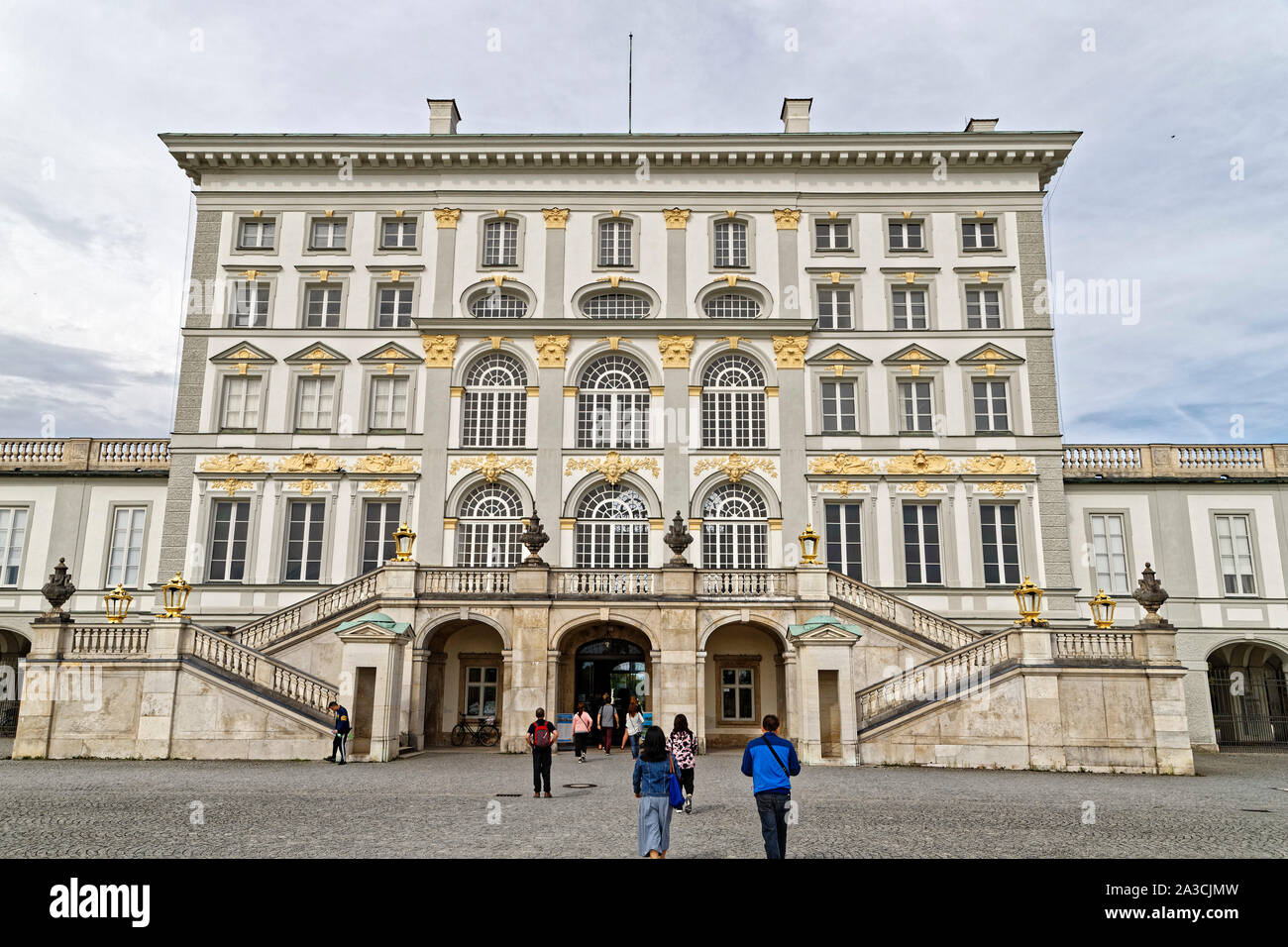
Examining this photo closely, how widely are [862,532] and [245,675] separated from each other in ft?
69.1

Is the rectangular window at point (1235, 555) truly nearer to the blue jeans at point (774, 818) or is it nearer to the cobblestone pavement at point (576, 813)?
the cobblestone pavement at point (576, 813)

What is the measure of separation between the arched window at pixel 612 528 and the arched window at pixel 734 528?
2.30m

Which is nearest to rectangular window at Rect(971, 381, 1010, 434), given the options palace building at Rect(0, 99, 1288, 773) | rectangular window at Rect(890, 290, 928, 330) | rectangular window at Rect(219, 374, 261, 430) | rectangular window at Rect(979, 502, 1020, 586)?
palace building at Rect(0, 99, 1288, 773)

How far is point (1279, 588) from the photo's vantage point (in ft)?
116

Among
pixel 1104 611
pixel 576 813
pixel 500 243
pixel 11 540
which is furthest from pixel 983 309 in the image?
pixel 11 540

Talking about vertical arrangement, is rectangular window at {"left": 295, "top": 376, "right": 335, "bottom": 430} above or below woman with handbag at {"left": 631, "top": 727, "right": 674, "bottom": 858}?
above

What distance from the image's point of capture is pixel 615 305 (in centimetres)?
3706

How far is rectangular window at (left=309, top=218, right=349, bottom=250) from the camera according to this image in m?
37.7

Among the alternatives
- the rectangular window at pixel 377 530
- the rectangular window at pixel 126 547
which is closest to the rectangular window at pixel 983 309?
the rectangular window at pixel 377 530

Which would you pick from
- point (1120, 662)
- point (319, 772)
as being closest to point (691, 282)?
point (1120, 662)

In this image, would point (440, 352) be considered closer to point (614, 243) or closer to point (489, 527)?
point (489, 527)

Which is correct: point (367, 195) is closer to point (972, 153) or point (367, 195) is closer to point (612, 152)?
point (612, 152)

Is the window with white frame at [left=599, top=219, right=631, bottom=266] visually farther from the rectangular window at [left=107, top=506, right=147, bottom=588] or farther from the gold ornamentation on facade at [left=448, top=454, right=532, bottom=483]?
the rectangular window at [left=107, top=506, right=147, bottom=588]

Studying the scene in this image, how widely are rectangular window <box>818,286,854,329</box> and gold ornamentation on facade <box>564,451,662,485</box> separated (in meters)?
8.81
